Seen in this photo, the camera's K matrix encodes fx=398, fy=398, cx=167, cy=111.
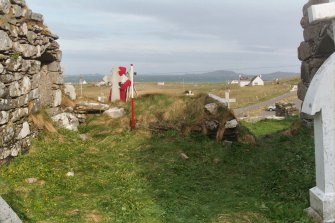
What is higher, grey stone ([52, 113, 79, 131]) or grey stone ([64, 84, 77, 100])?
grey stone ([64, 84, 77, 100])

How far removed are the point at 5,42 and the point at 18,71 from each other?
87cm

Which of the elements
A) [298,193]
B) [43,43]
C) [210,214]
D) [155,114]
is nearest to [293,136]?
[155,114]

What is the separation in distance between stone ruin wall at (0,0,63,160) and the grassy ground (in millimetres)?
418

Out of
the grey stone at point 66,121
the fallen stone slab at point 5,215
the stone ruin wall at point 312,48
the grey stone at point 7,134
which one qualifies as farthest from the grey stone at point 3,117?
the stone ruin wall at point 312,48

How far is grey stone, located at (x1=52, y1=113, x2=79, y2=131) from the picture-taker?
35.8 feet

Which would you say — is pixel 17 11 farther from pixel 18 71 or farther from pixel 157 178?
pixel 157 178

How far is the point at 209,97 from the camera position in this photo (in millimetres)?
11875

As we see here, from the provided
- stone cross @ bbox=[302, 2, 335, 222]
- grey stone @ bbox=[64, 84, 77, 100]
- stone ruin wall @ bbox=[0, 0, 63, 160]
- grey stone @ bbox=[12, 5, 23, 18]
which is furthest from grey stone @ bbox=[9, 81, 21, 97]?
stone cross @ bbox=[302, 2, 335, 222]

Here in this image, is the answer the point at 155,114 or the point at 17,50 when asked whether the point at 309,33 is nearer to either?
the point at 155,114

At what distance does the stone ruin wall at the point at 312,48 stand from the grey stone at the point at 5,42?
732cm

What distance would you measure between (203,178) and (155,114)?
Answer: 407cm

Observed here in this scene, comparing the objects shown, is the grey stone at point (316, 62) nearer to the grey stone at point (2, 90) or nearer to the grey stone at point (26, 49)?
the grey stone at point (26, 49)

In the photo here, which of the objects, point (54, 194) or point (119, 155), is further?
point (119, 155)

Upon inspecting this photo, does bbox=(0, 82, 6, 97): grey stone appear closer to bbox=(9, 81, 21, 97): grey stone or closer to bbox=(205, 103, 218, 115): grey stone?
bbox=(9, 81, 21, 97): grey stone
